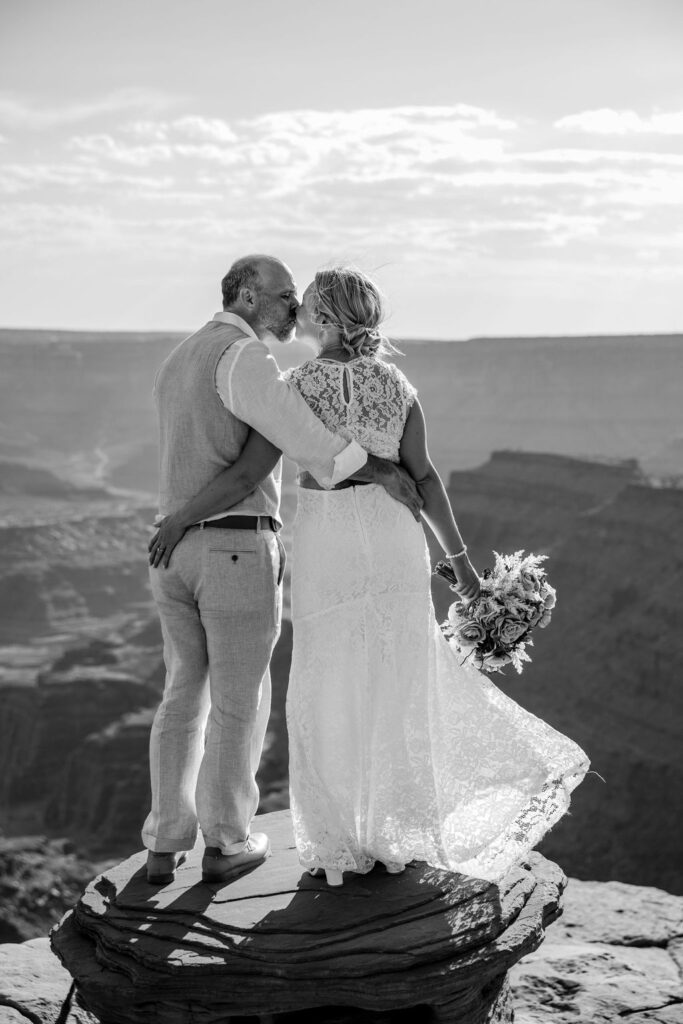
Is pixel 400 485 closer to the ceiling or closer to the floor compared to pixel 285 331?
closer to the floor

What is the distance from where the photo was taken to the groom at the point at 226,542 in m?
4.31

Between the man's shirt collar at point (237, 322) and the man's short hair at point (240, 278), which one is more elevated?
the man's short hair at point (240, 278)

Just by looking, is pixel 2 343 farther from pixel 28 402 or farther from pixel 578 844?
pixel 578 844

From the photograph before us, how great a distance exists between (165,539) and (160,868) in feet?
4.48

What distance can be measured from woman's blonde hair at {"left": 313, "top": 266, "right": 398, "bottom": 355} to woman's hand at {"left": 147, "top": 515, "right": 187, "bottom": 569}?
35.9 inches

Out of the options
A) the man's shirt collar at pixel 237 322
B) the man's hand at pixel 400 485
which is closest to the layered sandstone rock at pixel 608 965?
the man's hand at pixel 400 485

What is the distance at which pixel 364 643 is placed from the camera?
14.9ft

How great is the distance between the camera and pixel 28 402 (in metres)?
140

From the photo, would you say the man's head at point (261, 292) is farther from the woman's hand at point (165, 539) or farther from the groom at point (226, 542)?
the woman's hand at point (165, 539)

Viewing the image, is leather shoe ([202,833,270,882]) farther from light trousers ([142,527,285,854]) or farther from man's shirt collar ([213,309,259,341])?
man's shirt collar ([213,309,259,341])

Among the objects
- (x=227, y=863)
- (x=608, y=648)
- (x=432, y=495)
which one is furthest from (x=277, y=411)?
(x=608, y=648)

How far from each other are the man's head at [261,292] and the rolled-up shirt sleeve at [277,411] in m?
0.15

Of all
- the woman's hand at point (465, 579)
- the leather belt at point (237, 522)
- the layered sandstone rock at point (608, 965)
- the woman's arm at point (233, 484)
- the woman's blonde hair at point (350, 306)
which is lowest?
the layered sandstone rock at point (608, 965)

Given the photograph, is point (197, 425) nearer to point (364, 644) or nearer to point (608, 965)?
point (364, 644)
